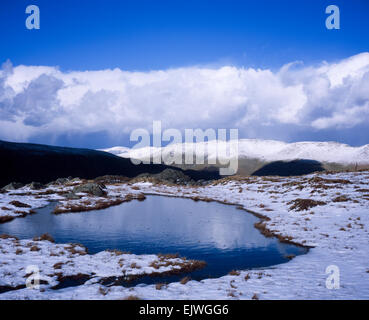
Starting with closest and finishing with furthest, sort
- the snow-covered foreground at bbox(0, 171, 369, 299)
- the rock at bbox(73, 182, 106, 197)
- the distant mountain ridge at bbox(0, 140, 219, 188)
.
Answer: the snow-covered foreground at bbox(0, 171, 369, 299), the rock at bbox(73, 182, 106, 197), the distant mountain ridge at bbox(0, 140, 219, 188)

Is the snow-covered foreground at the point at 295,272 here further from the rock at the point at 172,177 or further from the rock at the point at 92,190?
the rock at the point at 172,177

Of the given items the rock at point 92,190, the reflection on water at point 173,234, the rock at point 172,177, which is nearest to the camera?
the reflection on water at point 173,234

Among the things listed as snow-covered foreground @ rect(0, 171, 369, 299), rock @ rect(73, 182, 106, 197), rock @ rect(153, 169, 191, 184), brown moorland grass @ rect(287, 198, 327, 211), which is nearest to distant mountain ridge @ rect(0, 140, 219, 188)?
rock @ rect(153, 169, 191, 184)

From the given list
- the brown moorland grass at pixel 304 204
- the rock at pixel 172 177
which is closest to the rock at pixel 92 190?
the brown moorland grass at pixel 304 204

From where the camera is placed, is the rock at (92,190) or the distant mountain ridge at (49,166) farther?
the distant mountain ridge at (49,166)

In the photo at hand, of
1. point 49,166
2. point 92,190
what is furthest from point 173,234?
point 49,166

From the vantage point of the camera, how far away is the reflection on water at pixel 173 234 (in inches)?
750

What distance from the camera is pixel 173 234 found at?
24.9 metres

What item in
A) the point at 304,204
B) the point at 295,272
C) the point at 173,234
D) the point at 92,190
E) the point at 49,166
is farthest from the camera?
the point at 49,166

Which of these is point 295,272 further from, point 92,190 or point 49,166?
point 49,166

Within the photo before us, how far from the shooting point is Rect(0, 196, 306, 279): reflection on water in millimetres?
19053

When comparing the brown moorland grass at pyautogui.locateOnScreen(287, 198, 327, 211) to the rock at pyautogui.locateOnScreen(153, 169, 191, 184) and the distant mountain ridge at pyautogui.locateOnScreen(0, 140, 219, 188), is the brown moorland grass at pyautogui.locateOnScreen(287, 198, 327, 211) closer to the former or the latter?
the rock at pyautogui.locateOnScreen(153, 169, 191, 184)

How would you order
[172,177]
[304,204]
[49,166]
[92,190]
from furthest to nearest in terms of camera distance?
[49,166] < [172,177] < [92,190] < [304,204]

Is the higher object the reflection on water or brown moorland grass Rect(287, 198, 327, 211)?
brown moorland grass Rect(287, 198, 327, 211)
